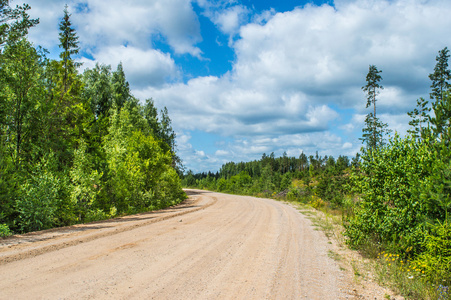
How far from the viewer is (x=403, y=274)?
6.03 meters

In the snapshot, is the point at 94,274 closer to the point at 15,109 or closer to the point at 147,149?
the point at 15,109

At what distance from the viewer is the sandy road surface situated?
5.05 metres

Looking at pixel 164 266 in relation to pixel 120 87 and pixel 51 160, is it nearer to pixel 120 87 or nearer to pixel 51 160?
pixel 51 160

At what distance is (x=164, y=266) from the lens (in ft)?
21.2

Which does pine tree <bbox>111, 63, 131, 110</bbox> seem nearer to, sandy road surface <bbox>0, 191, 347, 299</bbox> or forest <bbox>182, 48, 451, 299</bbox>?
sandy road surface <bbox>0, 191, 347, 299</bbox>

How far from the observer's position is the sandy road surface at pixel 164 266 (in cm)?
505

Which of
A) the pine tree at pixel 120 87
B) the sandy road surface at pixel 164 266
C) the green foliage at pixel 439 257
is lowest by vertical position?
the sandy road surface at pixel 164 266

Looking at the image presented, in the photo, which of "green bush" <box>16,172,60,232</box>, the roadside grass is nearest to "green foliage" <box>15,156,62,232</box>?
"green bush" <box>16,172,60,232</box>

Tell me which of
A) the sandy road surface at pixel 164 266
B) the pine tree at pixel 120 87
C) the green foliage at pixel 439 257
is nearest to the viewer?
the sandy road surface at pixel 164 266

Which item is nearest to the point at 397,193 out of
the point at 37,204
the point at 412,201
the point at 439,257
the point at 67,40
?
the point at 412,201

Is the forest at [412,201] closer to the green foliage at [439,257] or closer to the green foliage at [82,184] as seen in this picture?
the green foliage at [439,257]

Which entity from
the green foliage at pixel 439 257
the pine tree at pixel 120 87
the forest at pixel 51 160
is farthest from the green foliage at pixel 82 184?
the pine tree at pixel 120 87

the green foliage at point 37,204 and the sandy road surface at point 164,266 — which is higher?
the green foliage at point 37,204

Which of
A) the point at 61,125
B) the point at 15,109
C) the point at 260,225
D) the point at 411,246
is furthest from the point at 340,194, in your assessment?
the point at 15,109
